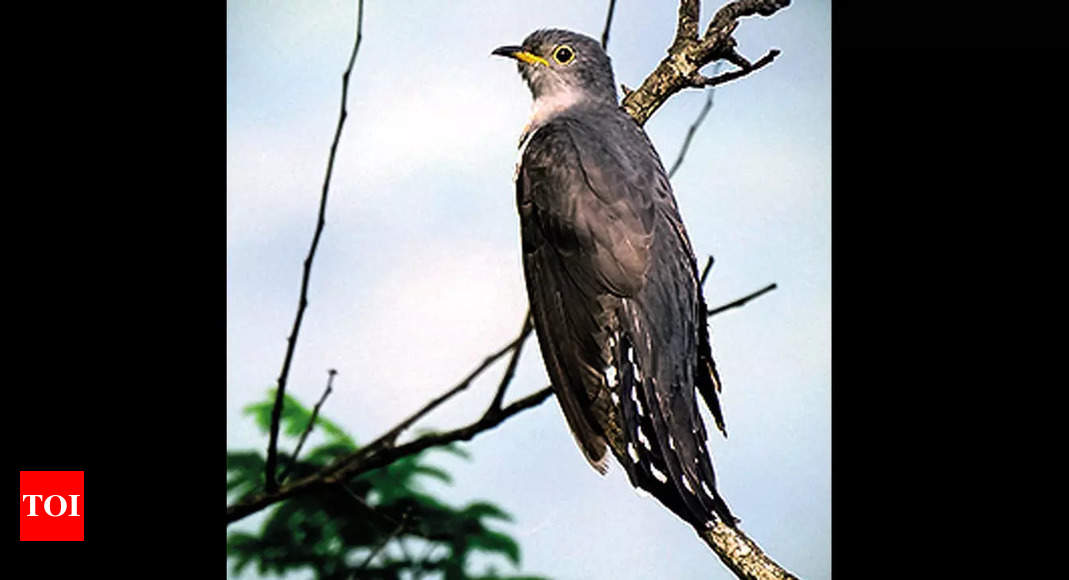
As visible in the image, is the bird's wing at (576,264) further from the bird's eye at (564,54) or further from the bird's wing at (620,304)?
the bird's eye at (564,54)

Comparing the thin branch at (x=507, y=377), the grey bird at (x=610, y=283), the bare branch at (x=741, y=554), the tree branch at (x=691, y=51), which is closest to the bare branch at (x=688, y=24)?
the tree branch at (x=691, y=51)

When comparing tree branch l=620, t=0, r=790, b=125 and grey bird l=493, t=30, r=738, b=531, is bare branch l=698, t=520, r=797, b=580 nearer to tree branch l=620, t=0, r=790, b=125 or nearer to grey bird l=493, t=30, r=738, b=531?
grey bird l=493, t=30, r=738, b=531

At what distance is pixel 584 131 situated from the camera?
1760 millimetres

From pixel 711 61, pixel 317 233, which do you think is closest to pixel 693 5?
pixel 711 61

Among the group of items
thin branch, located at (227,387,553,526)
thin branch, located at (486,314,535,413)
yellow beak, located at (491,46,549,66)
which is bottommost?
thin branch, located at (227,387,553,526)

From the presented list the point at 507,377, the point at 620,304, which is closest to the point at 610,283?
the point at 620,304

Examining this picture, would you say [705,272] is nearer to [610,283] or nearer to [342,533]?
[610,283]

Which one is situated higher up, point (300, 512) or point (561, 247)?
point (561, 247)

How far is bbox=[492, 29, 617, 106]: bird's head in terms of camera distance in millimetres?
1818

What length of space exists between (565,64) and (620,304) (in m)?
0.44

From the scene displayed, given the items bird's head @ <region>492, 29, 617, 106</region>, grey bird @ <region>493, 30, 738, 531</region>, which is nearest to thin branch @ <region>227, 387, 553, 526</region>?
grey bird @ <region>493, 30, 738, 531</region>

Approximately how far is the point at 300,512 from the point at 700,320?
0.80 m

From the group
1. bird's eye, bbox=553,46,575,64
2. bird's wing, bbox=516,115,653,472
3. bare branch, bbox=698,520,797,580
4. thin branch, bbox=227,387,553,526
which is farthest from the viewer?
bird's eye, bbox=553,46,575,64

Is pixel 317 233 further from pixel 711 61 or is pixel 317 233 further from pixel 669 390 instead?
pixel 711 61
